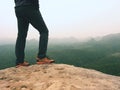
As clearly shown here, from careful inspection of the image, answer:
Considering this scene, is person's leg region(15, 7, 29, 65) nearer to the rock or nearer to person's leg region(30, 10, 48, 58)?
person's leg region(30, 10, 48, 58)

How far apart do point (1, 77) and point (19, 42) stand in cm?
153

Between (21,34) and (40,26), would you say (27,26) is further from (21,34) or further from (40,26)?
(40,26)

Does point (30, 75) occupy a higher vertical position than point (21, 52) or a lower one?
lower

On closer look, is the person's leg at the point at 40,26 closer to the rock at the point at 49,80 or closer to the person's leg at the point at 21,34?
the person's leg at the point at 21,34

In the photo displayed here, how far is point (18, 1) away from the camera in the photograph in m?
8.57

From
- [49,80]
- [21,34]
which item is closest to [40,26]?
[21,34]

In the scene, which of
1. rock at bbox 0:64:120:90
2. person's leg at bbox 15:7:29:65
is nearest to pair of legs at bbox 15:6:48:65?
person's leg at bbox 15:7:29:65

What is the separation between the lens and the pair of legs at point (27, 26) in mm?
8570

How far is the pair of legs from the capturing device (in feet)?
28.1

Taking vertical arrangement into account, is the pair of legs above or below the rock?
above

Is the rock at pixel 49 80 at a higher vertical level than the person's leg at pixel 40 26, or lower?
lower

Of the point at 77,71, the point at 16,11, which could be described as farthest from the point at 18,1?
the point at 77,71

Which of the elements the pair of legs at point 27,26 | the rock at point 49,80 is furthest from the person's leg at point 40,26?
the rock at point 49,80

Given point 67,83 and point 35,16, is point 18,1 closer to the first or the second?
point 35,16
